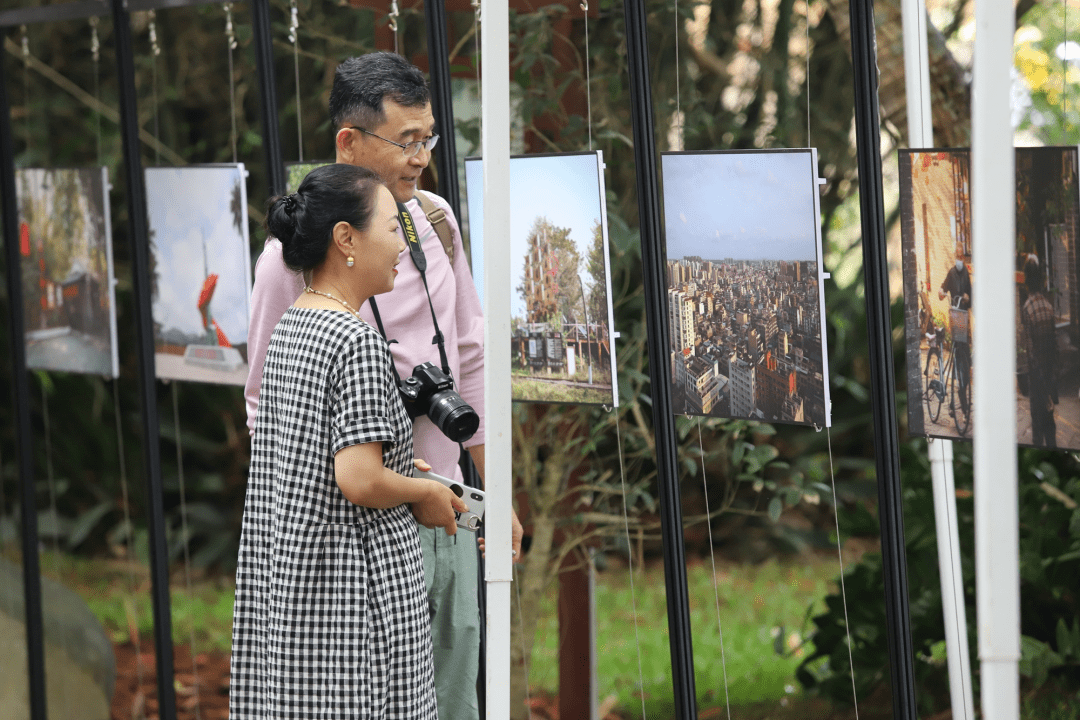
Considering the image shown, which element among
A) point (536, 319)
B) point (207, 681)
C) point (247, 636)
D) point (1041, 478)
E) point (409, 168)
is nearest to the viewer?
point (247, 636)

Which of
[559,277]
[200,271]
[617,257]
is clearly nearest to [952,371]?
[559,277]

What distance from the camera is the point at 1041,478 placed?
2746 mm

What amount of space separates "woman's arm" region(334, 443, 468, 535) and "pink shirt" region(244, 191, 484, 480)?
19cm

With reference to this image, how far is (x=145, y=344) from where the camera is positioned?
90.5 inches

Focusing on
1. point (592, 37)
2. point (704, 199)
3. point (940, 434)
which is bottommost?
point (940, 434)

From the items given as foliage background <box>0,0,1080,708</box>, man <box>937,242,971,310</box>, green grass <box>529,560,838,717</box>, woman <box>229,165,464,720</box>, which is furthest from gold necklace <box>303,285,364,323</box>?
green grass <box>529,560,838,717</box>

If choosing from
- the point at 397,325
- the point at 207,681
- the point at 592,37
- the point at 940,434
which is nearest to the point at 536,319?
the point at 397,325

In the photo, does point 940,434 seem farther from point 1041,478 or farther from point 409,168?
point 1041,478

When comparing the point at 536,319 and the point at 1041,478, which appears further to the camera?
→ the point at 1041,478

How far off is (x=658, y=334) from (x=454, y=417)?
473 mm

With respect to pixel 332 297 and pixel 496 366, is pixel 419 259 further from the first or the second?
pixel 496 366

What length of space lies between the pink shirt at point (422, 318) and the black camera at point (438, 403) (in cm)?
9

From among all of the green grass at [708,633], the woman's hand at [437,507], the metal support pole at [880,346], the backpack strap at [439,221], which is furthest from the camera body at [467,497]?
the green grass at [708,633]

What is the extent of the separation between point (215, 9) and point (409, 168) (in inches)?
110
